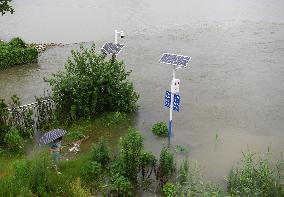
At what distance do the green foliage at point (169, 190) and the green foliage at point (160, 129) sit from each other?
3.28 metres

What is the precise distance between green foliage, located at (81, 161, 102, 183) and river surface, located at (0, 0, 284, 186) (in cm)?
232

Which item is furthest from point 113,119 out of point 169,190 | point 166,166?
point 169,190

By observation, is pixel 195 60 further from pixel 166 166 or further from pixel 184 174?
pixel 184 174

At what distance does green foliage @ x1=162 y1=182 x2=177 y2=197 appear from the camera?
10.1 m

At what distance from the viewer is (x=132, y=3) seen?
33031 mm

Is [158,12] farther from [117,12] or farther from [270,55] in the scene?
[270,55]

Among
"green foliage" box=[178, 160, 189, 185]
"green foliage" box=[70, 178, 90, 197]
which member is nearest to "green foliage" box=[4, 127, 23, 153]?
"green foliage" box=[70, 178, 90, 197]

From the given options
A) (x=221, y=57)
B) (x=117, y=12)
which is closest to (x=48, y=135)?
(x=221, y=57)

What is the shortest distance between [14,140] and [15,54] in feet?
28.2

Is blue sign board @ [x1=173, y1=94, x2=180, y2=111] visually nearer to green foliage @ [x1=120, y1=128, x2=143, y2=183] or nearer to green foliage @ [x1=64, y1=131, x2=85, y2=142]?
green foliage @ [x1=120, y1=128, x2=143, y2=183]

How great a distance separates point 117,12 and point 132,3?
305cm

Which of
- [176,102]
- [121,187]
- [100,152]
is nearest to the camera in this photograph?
[121,187]

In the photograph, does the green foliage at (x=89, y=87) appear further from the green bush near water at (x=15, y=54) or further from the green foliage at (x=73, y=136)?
the green bush near water at (x=15, y=54)

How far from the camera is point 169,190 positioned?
1026 centimetres
